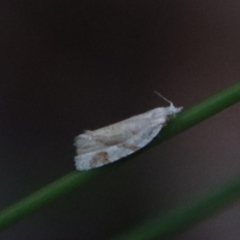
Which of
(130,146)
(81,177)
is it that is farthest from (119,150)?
(81,177)

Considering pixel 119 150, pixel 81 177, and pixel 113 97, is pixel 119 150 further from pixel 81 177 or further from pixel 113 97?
pixel 113 97

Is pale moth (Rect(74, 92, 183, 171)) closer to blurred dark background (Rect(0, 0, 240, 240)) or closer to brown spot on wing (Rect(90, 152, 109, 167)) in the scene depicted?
brown spot on wing (Rect(90, 152, 109, 167))

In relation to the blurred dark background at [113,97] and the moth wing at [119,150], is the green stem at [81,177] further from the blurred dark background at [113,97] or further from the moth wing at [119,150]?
the blurred dark background at [113,97]

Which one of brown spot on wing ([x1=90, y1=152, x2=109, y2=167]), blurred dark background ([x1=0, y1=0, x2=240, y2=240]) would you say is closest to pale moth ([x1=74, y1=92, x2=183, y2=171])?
brown spot on wing ([x1=90, y1=152, x2=109, y2=167])

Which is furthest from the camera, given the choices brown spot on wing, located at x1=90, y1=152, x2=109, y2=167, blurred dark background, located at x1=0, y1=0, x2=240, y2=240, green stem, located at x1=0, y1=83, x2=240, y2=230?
blurred dark background, located at x1=0, y1=0, x2=240, y2=240

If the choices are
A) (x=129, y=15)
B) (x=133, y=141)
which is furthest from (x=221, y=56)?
(x=133, y=141)

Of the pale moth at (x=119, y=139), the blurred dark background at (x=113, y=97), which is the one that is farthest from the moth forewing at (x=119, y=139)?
the blurred dark background at (x=113, y=97)

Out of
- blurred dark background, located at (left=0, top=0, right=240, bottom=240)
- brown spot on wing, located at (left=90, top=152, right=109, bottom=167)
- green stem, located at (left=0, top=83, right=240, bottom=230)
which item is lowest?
green stem, located at (left=0, top=83, right=240, bottom=230)
